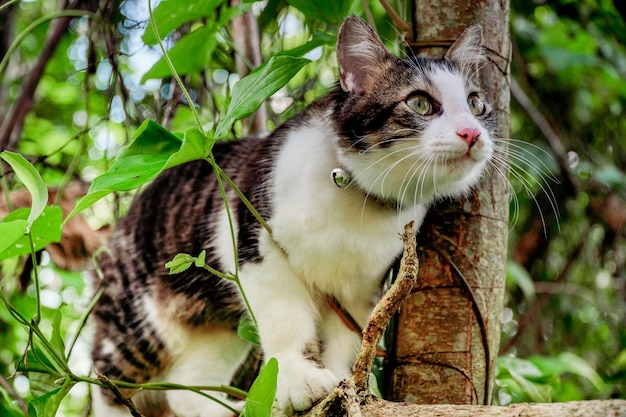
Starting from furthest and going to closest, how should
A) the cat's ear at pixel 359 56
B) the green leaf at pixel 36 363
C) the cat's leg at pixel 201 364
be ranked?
1. the cat's leg at pixel 201 364
2. the cat's ear at pixel 359 56
3. the green leaf at pixel 36 363

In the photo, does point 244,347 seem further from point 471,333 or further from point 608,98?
point 608,98

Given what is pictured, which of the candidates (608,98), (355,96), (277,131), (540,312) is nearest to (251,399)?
(355,96)

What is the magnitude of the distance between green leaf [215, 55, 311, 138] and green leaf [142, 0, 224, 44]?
0.45 m

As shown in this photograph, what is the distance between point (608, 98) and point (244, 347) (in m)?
2.52

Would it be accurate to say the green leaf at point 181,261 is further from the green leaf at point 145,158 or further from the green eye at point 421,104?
the green eye at point 421,104

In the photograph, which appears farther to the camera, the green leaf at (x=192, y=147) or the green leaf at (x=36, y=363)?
the green leaf at (x=36, y=363)

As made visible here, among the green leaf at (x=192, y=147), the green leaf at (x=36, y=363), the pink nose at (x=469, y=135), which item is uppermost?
the pink nose at (x=469, y=135)

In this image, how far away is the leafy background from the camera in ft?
6.78

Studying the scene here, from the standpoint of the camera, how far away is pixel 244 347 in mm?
2139

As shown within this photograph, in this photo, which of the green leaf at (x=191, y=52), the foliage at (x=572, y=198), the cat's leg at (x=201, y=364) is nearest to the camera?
the green leaf at (x=191, y=52)

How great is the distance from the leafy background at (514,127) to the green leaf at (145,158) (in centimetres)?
51

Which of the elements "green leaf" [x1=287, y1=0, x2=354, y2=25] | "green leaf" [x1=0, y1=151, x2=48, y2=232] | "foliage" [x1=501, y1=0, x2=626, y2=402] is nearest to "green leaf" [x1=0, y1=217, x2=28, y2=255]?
"green leaf" [x1=0, y1=151, x2=48, y2=232]

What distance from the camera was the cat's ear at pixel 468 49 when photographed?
1521 millimetres

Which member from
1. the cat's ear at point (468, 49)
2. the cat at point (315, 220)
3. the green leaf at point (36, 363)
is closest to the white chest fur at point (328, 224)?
the cat at point (315, 220)
